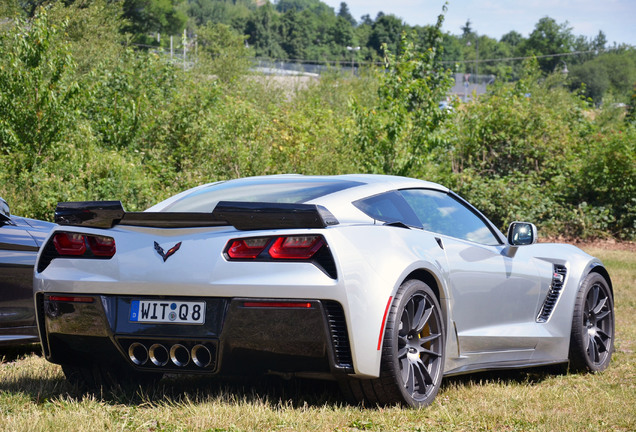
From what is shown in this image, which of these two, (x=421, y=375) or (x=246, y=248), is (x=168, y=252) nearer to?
(x=246, y=248)

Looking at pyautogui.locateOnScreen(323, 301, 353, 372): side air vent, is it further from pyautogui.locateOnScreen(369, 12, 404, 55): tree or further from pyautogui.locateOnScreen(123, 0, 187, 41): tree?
pyautogui.locateOnScreen(369, 12, 404, 55): tree

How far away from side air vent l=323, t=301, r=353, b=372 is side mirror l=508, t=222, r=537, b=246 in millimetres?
1941

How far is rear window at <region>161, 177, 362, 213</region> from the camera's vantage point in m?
4.70

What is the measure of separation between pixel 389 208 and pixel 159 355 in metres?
1.50

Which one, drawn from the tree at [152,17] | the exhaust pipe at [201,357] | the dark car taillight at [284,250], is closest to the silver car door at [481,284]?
the dark car taillight at [284,250]

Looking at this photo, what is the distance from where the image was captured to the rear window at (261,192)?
4703mm

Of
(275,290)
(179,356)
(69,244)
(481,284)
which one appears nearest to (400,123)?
(481,284)

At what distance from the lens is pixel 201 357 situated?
13.3 ft

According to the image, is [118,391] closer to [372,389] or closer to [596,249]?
[372,389]

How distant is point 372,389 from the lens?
13.5 ft

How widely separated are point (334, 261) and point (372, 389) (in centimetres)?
73

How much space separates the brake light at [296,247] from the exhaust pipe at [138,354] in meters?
0.87

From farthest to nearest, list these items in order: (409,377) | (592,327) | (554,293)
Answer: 1. (592,327)
2. (554,293)
3. (409,377)

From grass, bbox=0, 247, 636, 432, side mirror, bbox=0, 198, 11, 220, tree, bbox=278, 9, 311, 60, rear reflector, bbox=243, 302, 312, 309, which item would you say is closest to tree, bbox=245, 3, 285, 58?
tree, bbox=278, 9, 311, 60
